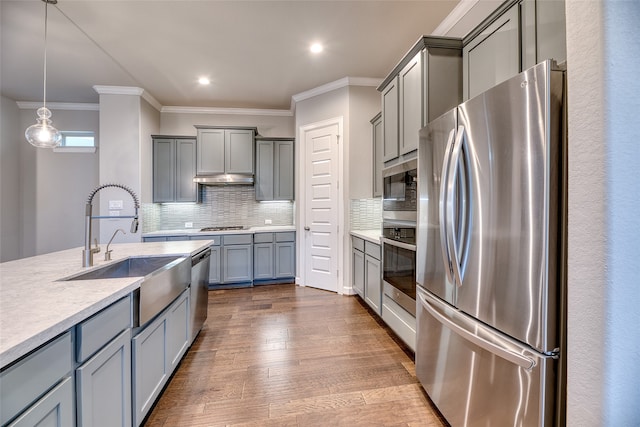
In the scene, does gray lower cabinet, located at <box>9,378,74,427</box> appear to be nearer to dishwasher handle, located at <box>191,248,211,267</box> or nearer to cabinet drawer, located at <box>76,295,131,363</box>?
cabinet drawer, located at <box>76,295,131,363</box>

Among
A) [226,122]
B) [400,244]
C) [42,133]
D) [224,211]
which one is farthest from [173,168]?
[400,244]

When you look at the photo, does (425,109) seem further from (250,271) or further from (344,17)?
(250,271)

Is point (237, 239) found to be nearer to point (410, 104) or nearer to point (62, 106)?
point (410, 104)

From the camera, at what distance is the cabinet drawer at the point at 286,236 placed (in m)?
4.31

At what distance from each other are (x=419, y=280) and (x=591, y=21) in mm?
1432

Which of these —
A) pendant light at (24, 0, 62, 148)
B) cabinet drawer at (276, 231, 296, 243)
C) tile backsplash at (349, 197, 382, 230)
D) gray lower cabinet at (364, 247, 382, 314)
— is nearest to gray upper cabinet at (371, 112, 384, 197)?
tile backsplash at (349, 197, 382, 230)

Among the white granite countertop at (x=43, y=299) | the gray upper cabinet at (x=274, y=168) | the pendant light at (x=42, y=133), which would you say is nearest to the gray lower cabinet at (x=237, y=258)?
the gray upper cabinet at (x=274, y=168)

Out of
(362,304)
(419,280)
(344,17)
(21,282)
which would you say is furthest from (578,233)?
(362,304)

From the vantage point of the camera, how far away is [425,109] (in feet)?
6.45

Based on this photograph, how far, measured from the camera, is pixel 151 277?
59.3 inches

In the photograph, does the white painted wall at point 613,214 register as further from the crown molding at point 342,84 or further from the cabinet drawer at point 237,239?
the cabinet drawer at point 237,239

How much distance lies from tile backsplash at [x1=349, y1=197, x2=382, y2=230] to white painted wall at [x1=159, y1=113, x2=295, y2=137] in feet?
6.70

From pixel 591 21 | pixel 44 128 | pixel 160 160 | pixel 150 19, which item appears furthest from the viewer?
pixel 160 160

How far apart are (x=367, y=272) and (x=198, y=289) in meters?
1.78
